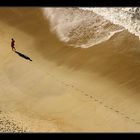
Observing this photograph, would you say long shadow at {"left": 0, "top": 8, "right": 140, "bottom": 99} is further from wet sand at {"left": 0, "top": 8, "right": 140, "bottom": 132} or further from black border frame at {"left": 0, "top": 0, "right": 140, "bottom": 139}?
black border frame at {"left": 0, "top": 0, "right": 140, "bottom": 139}

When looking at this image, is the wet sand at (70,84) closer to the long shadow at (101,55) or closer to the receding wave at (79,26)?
Answer: the long shadow at (101,55)

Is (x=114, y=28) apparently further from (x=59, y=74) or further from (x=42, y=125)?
(x=42, y=125)

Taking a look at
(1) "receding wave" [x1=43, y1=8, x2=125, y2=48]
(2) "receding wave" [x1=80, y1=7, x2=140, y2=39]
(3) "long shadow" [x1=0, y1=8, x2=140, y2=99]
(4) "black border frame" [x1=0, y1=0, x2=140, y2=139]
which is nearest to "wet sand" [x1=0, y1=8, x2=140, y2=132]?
(3) "long shadow" [x1=0, y1=8, x2=140, y2=99]

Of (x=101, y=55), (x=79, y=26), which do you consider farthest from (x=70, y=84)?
(x=79, y=26)

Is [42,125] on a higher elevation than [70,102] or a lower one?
lower
